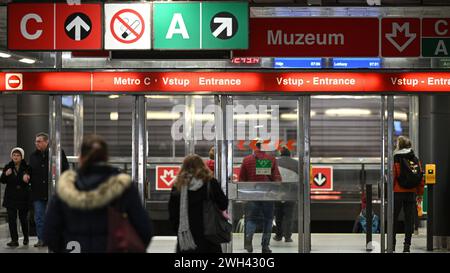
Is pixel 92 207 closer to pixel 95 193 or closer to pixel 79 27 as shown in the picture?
pixel 95 193

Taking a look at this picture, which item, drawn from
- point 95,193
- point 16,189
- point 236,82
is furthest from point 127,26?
point 95,193

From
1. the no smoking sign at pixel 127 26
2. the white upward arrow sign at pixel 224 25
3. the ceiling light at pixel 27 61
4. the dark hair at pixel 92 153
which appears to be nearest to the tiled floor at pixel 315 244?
the ceiling light at pixel 27 61

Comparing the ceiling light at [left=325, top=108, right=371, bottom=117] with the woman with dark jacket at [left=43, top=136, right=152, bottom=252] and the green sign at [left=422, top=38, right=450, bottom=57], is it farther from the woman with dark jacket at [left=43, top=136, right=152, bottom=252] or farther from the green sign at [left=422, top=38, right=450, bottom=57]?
the woman with dark jacket at [left=43, top=136, right=152, bottom=252]

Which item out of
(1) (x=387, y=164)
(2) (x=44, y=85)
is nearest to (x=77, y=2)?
(2) (x=44, y=85)

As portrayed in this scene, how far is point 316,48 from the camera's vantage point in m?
10.9

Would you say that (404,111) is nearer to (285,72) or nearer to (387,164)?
(387,164)

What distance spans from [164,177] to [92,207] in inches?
337

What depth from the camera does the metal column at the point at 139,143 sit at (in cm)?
1134

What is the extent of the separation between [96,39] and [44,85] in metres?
1.35

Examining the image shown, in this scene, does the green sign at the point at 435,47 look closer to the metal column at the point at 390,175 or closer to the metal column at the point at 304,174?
the metal column at the point at 390,175

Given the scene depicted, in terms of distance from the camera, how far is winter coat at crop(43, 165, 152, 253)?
5668 mm

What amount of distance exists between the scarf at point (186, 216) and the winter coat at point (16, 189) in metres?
5.25

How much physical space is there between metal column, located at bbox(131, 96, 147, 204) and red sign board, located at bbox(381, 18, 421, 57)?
127 inches

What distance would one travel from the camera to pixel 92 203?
565 centimetres
